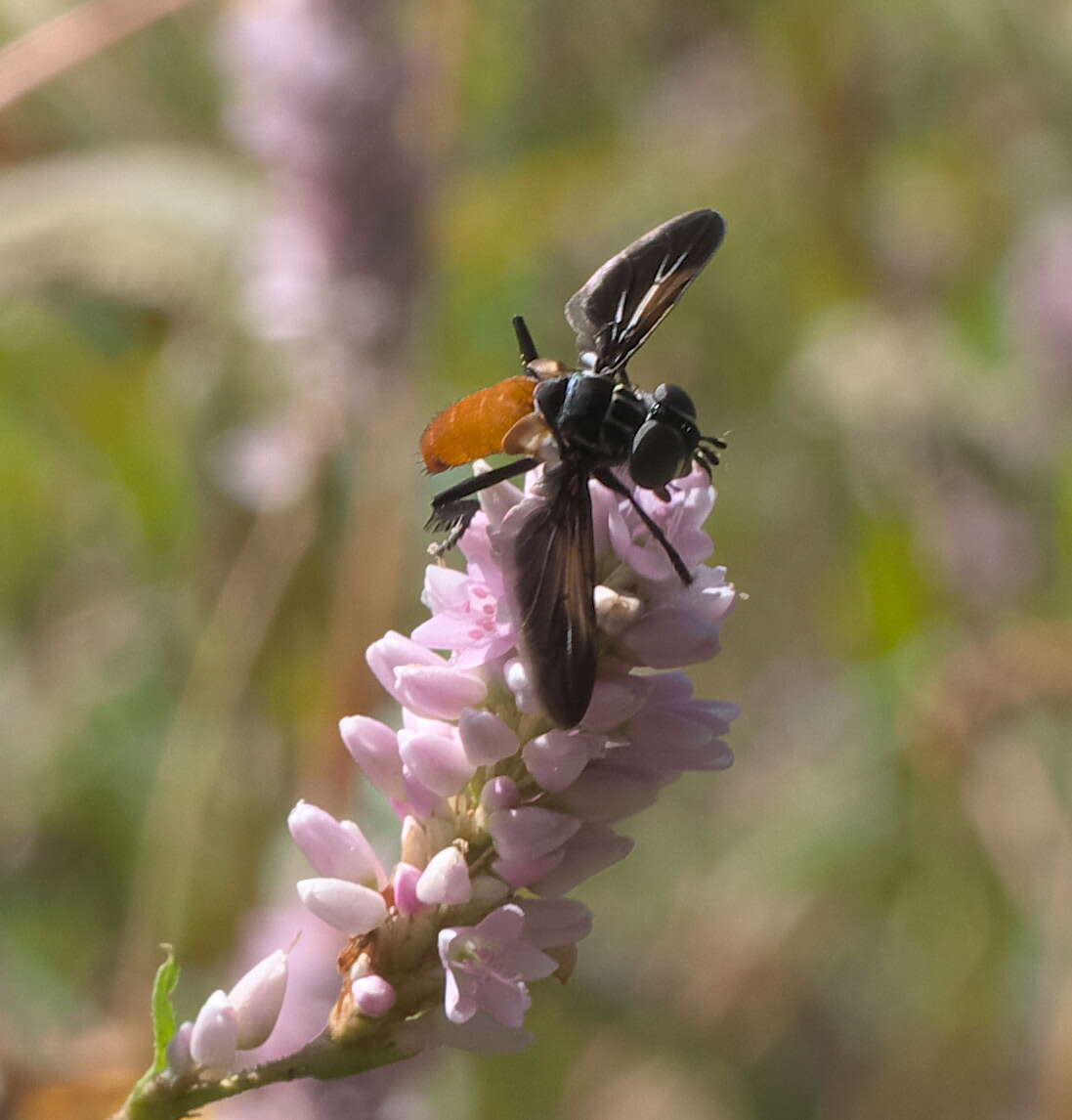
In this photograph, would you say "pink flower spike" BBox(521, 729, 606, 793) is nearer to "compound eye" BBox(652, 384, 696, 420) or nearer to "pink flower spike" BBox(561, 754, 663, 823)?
"pink flower spike" BBox(561, 754, 663, 823)

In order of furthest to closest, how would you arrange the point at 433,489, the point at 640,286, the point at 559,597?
1. the point at 433,489
2. the point at 640,286
3. the point at 559,597

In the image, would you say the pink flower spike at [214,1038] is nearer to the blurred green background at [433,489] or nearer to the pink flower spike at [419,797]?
the pink flower spike at [419,797]

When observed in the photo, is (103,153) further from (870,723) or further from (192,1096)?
(192,1096)

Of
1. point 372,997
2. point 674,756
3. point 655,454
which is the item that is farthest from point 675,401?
point 372,997

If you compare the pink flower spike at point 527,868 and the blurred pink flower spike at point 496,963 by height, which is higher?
the pink flower spike at point 527,868

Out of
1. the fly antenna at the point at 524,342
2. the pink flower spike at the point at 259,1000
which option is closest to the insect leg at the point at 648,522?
the fly antenna at the point at 524,342

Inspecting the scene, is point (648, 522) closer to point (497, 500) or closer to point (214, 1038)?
point (497, 500)

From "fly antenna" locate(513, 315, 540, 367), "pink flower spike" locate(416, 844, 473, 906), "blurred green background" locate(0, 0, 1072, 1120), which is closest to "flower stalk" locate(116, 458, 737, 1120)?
"pink flower spike" locate(416, 844, 473, 906)

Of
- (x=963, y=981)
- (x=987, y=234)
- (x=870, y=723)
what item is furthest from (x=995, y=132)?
(x=963, y=981)
